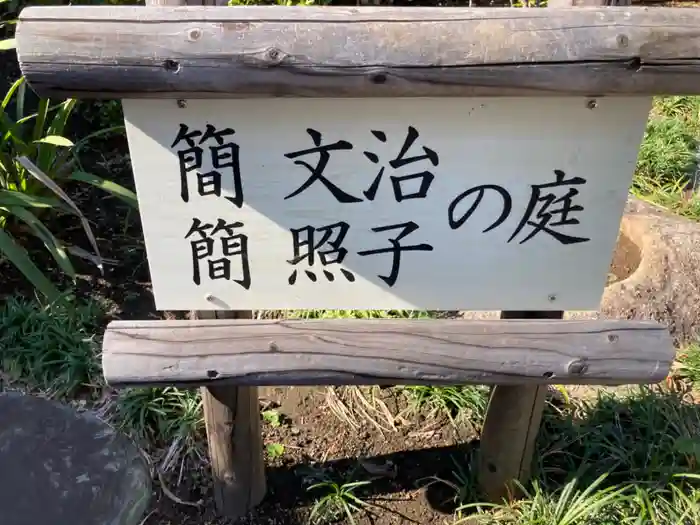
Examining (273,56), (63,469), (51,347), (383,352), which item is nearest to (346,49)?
(273,56)

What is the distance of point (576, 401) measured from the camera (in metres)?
2.43

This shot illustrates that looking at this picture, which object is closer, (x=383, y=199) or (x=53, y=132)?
(x=383, y=199)

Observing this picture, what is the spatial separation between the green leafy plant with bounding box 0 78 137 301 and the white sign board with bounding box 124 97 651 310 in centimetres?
113

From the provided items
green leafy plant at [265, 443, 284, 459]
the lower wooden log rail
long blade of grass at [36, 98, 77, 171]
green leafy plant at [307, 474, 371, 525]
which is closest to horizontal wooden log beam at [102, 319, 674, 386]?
the lower wooden log rail

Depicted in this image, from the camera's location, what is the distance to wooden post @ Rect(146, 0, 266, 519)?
6.07ft

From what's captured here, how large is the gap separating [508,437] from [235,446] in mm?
728

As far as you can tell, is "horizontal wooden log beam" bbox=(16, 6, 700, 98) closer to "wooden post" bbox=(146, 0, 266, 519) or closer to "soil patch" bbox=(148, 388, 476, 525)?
"wooden post" bbox=(146, 0, 266, 519)

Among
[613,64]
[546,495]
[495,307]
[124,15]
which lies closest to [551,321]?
[495,307]

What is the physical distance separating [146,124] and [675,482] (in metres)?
1.75

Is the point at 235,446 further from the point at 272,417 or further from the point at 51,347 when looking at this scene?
the point at 51,347

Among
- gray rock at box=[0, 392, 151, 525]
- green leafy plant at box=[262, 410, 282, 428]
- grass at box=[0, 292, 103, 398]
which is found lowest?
green leafy plant at box=[262, 410, 282, 428]

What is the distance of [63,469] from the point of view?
5.22 ft

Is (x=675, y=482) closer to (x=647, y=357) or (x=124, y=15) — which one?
(x=647, y=357)

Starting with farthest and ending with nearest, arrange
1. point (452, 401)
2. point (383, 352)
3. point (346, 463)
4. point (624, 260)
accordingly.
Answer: point (624, 260)
point (452, 401)
point (346, 463)
point (383, 352)
